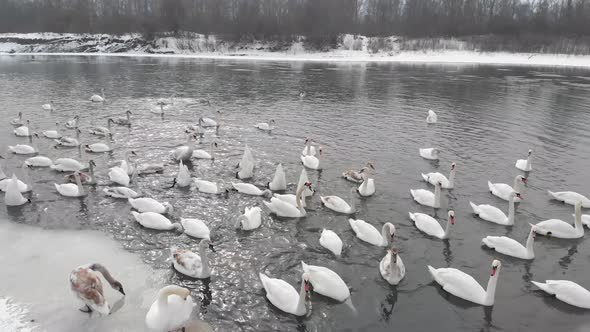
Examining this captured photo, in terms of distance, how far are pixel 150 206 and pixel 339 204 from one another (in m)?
5.06

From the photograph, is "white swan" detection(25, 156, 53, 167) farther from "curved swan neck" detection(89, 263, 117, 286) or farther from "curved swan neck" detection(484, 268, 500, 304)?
"curved swan neck" detection(484, 268, 500, 304)

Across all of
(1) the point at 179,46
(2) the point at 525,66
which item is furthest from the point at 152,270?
(1) the point at 179,46

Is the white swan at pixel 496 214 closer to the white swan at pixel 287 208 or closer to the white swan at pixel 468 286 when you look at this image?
the white swan at pixel 468 286

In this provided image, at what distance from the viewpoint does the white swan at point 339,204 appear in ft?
39.2

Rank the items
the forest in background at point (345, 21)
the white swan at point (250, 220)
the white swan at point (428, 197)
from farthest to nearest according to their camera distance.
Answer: the forest in background at point (345, 21)
the white swan at point (428, 197)
the white swan at point (250, 220)

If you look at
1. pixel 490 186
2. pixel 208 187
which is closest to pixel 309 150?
pixel 208 187

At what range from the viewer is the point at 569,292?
8219mm

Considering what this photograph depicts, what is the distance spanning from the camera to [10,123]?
21.8 metres

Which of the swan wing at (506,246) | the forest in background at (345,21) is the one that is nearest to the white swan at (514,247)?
the swan wing at (506,246)

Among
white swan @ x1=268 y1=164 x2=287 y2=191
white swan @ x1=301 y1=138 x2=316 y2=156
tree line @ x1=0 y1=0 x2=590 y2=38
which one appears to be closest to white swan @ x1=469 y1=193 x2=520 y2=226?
white swan @ x1=268 y1=164 x2=287 y2=191

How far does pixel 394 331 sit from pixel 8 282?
7.30 meters

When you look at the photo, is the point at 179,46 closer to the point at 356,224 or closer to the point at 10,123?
the point at 10,123

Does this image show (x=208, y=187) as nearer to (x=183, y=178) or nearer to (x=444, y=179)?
(x=183, y=178)

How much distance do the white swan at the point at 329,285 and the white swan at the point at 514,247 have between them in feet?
13.1
